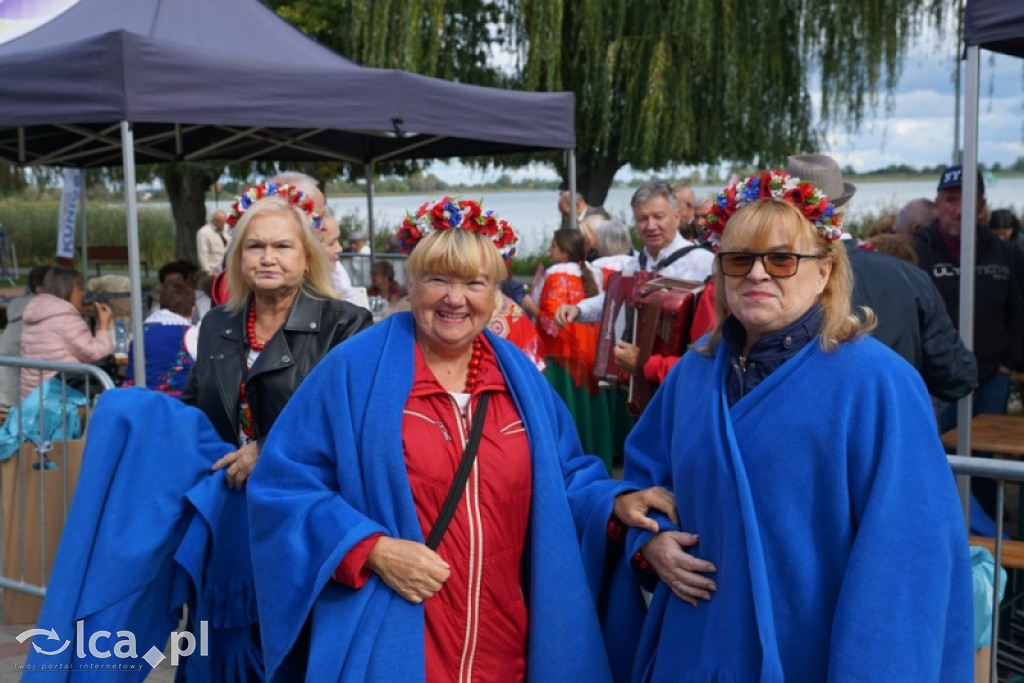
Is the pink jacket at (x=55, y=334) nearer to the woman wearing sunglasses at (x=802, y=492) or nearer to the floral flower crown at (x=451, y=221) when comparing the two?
the floral flower crown at (x=451, y=221)

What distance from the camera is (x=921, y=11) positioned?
45.4ft

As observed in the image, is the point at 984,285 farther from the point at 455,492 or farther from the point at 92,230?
the point at 92,230

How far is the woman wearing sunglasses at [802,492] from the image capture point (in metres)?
A: 2.12

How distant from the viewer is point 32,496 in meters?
5.23

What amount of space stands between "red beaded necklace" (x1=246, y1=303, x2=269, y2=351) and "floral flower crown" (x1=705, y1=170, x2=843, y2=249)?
1.64m

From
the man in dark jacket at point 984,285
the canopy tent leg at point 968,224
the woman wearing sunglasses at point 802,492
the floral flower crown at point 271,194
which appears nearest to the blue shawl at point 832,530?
the woman wearing sunglasses at point 802,492

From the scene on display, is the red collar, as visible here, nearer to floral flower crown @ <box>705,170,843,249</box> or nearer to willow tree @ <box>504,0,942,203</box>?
floral flower crown @ <box>705,170,843,249</box>

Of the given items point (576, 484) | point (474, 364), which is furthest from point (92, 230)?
point (576, 484)

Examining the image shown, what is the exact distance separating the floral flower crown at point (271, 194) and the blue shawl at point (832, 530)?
2281 millimetres

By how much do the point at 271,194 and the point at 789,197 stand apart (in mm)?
2399

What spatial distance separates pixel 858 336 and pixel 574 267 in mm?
5332

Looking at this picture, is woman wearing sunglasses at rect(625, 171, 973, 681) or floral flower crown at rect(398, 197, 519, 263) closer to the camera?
woman wearing sunglasses at rect(625, 171, 973, 681)

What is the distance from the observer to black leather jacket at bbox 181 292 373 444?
341 cm

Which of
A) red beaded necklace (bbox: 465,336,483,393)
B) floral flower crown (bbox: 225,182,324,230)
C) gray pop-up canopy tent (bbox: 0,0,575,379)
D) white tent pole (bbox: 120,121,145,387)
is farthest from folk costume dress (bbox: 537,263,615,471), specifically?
red beaded necklace (bbox: 465,336,483,393)
